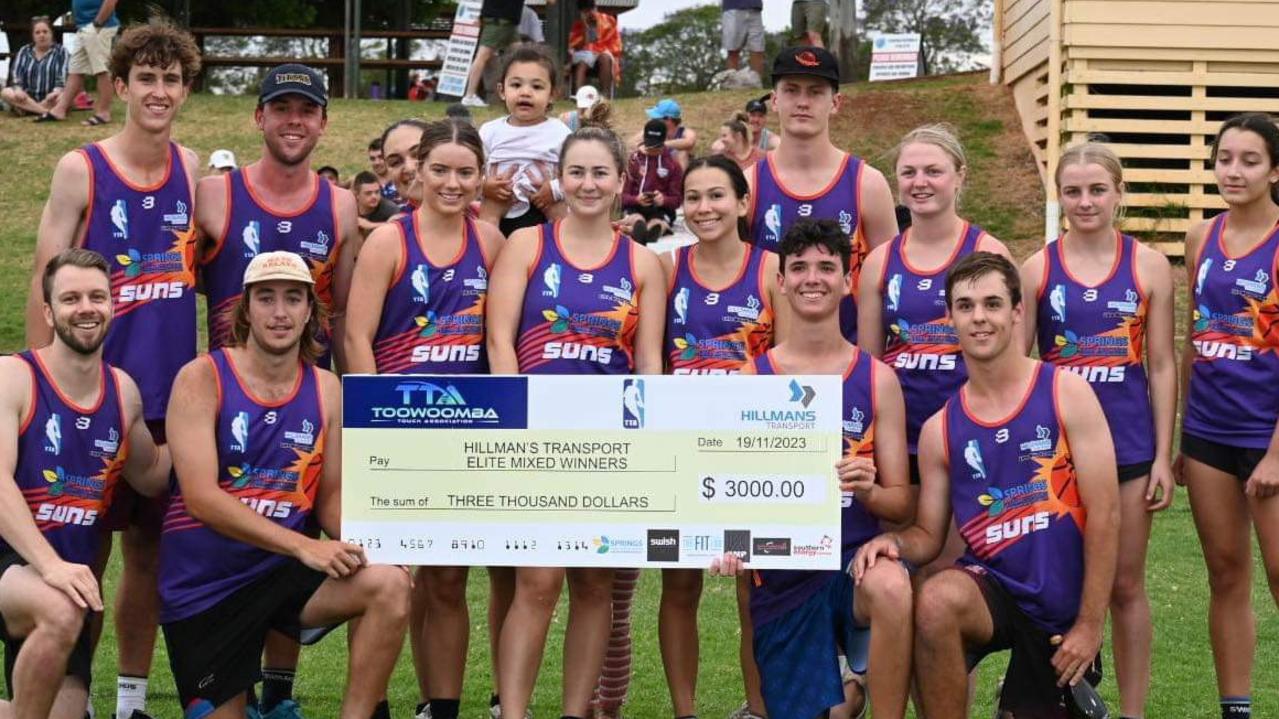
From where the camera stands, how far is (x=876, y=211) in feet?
21.8

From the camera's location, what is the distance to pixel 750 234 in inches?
266

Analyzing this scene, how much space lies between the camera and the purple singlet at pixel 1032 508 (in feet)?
18.4

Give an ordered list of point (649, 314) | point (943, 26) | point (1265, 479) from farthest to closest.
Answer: point (943, 26), point (649, 314), point (1265, 479)

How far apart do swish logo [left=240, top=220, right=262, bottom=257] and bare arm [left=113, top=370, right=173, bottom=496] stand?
2.37ft

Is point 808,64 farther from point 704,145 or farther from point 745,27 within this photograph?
point 745,27

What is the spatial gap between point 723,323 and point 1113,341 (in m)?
1.48

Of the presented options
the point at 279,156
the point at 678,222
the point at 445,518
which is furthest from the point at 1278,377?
the point at 678,222

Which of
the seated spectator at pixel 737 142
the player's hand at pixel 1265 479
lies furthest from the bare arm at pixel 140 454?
the seated spectator at pixel 737 142

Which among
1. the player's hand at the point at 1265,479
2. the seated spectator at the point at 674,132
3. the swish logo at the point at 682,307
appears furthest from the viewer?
the seated spectator at the point at 674,132

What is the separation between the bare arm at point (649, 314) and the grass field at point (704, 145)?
1745 mm

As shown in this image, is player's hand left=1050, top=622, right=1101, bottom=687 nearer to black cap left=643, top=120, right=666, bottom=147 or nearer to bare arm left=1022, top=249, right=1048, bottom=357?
bare arm left=1022, top=249, right=1048, bottom=357

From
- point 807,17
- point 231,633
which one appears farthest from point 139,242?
point 807,17

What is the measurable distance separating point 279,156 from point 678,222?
773 cm

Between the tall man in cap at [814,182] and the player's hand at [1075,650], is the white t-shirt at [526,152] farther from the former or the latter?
the player's hand at [1075,650]
